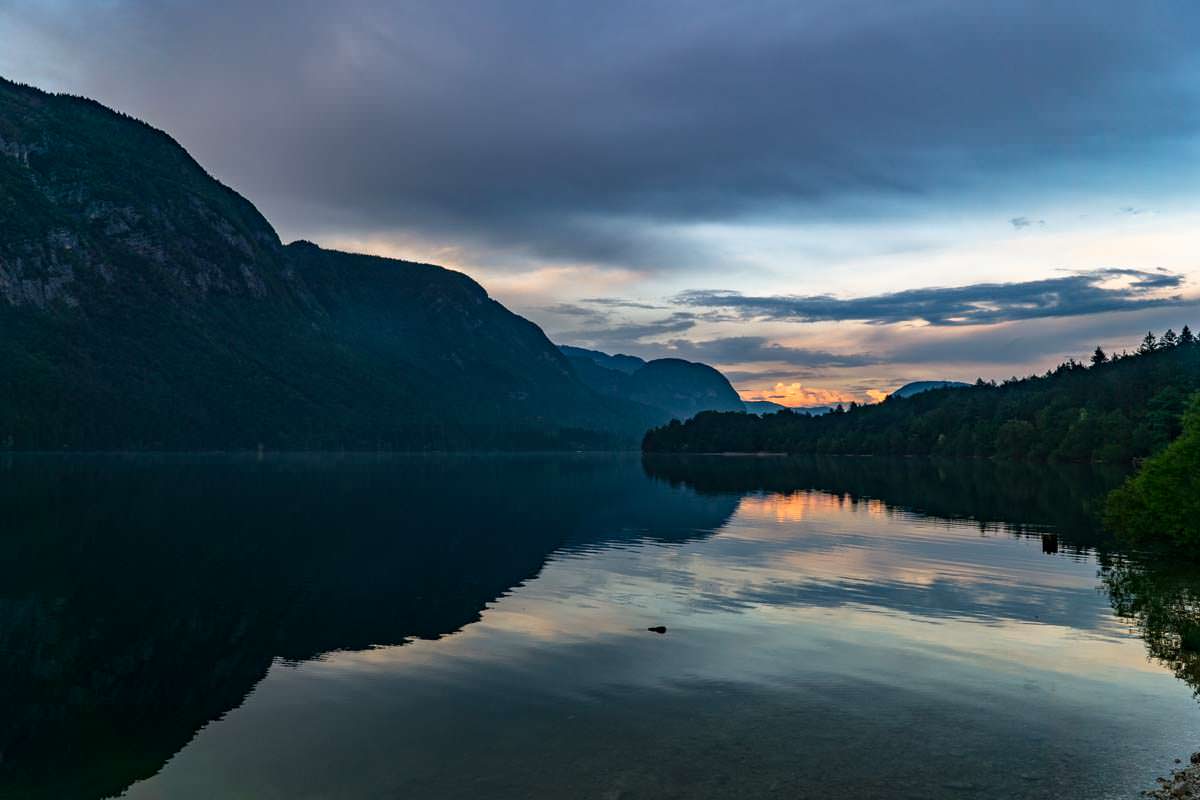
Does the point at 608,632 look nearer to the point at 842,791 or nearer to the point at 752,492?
the point at 842,791

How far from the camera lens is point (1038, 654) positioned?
115 ft

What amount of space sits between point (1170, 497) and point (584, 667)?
2040 inches

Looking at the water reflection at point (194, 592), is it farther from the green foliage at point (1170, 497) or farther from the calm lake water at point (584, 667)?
the green foliage at point (1170, 497)

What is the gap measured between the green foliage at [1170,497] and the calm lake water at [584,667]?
3.18 m

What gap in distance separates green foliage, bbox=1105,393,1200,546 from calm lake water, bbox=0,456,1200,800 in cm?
318

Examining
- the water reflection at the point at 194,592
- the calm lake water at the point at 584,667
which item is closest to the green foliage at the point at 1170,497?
the calm lake water at the point at 584,667

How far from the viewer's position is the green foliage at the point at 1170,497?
59750 millimetres

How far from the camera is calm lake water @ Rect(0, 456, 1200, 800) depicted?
22.8 metres

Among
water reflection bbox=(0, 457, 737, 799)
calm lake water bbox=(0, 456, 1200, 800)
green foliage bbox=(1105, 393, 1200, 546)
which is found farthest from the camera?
green foliage bbox=(1105, 393, 1200, 546)

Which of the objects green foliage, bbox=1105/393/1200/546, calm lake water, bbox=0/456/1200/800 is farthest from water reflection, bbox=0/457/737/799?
green foliage, bbox=1105/393/1200/546

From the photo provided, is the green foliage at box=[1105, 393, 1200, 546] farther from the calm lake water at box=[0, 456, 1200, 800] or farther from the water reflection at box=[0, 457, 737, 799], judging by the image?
the water reflection at box=[0, 457, 737, 799]

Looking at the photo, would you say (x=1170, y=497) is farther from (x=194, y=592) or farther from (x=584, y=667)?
(x=194, y=592)

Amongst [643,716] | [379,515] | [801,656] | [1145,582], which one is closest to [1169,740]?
[801,656]

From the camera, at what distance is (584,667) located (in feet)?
111
